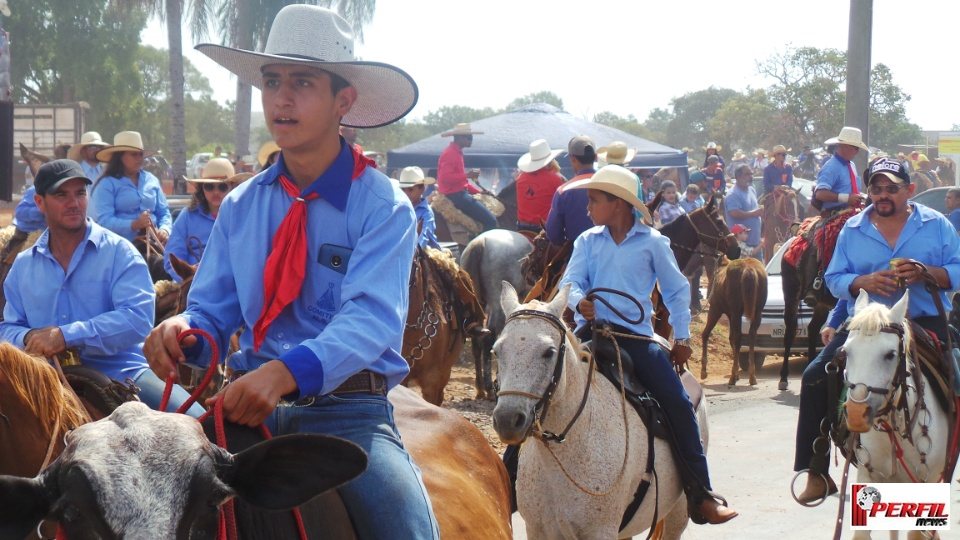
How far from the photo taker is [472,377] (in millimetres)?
12836

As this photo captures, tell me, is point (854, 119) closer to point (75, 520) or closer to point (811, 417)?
point (811, 417)

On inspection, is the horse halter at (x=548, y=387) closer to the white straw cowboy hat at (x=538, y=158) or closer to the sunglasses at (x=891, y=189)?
the sunglasses at (x=891, y=189)

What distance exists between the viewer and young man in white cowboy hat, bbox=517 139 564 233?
11766 millimetres

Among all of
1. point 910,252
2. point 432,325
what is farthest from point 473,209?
point 910,252

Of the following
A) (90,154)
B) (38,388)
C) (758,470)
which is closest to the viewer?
(38,388)

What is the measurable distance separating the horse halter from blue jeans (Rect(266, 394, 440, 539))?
7.16 feet

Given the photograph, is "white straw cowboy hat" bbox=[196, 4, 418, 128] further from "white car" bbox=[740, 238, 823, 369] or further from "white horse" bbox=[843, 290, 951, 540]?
"white car" bbox=[740, 238, 823, 369]

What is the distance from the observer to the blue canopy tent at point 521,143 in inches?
909

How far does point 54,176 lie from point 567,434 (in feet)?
9.36

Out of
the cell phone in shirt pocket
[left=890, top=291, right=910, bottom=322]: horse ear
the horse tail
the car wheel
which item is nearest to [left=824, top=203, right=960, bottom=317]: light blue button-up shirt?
[left=890, top=291, right=910, bottom=322]: horse ear

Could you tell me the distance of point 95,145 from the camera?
11898mm

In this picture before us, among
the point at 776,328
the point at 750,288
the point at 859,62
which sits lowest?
the point at 776,328

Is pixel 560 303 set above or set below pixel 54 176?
below

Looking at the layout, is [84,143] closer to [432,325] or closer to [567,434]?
[432,325]
